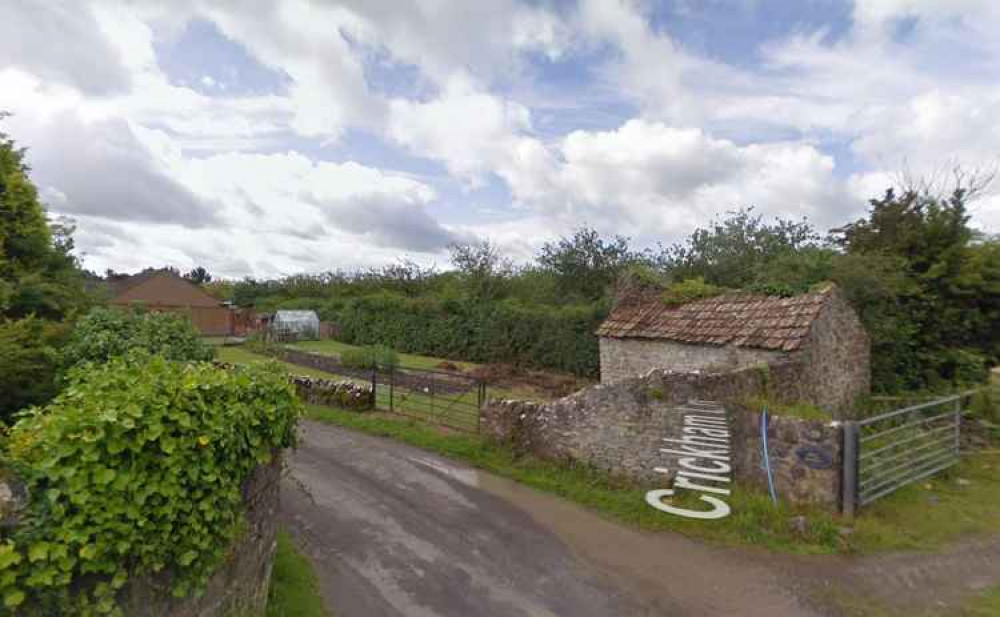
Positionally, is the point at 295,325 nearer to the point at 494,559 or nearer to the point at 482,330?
the point at 482,330

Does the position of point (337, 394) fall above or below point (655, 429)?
below

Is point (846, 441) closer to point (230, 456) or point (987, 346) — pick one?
point (230, 456)

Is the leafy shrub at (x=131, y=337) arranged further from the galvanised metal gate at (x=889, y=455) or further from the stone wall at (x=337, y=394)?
the galvanised metal gate at (x=889, y=455)

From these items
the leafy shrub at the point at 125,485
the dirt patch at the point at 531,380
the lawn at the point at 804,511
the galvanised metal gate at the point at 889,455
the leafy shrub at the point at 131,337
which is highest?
the leafy shrub at the point at 131,337

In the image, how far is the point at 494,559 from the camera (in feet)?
21.1

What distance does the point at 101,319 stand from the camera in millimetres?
7332

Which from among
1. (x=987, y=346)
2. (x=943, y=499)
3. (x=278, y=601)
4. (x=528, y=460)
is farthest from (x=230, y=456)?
(x=987, y=346)

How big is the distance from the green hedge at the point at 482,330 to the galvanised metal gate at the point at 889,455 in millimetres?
11517

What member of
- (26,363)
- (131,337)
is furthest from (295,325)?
(26,363)

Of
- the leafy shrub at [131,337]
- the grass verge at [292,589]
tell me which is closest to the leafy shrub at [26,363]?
the leafy shrub at [131,337]

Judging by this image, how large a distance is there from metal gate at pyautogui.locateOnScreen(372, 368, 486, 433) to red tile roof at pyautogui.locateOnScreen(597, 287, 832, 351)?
5022 mm

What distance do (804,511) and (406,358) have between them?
21982 mm

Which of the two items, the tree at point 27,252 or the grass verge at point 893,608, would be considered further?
the tree at point 27,252

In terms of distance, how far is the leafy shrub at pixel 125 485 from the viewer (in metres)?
2.94
